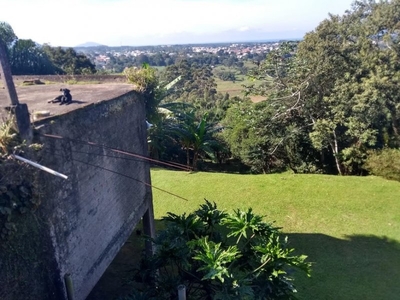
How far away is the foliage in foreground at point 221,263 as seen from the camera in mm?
4938

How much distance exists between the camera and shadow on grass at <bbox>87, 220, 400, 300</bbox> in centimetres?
811

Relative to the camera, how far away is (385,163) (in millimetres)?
14086

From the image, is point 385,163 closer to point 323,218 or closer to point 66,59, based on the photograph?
point 323,218

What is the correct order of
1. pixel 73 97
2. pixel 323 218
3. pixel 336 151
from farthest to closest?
1. pixel 336 151
2. pixel 323 218
3. pixel 73 97

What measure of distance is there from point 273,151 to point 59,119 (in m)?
Result: 14.5

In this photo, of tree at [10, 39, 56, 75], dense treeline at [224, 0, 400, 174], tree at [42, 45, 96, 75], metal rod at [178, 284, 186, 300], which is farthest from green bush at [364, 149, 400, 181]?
tree at [42, 45, 96, 75]

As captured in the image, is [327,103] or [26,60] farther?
[26,60]

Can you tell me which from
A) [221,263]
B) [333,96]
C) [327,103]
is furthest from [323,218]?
[221,263]

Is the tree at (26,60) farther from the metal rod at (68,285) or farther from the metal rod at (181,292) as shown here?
the metal rod at (181,292)

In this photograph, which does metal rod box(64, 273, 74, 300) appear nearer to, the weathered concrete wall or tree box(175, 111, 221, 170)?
the weathered concrete wall

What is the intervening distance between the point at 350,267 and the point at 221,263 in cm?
589

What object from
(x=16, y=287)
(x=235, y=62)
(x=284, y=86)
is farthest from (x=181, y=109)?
(x=235, y=62)

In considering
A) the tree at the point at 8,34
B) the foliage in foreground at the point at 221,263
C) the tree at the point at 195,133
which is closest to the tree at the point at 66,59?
the tree at the point at 8,34

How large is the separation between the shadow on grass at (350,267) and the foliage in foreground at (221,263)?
3.10 metres
